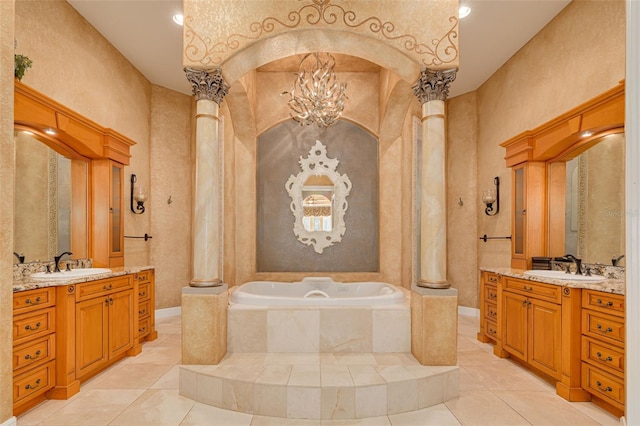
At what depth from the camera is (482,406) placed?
2396 mm

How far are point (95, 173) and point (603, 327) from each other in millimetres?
4659

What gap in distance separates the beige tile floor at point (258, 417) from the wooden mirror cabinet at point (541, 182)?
50.1 inches

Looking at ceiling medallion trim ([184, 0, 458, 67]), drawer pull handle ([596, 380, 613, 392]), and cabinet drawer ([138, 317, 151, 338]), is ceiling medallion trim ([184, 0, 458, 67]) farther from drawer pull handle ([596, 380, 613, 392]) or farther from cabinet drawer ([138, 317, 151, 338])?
cabinet drawer ([138, 317, 151, 338])

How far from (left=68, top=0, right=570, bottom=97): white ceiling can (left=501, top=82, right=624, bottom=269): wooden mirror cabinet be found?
1179 mm

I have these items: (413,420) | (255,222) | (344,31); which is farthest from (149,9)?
(413,420)

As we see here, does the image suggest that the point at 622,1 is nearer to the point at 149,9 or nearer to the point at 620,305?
the point at 620,305

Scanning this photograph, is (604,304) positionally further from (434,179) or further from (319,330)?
(319,330)

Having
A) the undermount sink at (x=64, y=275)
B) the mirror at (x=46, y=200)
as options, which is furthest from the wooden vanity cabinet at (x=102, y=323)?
the mirror at (x=46, y=200)

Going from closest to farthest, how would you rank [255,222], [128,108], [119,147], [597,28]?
[597,28] → [119,147] → [128,108] → [255,222]

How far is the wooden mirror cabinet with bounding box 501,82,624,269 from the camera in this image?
10.2 feet

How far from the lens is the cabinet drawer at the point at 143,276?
343 centimetres

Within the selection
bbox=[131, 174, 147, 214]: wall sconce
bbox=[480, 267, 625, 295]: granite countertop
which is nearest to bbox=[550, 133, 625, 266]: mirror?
bbox=[480, 267, 625, 295]: granite countertop

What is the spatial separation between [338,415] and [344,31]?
114 inches

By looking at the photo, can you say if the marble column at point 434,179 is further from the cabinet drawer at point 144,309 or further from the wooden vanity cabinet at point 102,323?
the cabinet drawer at point 144,309
